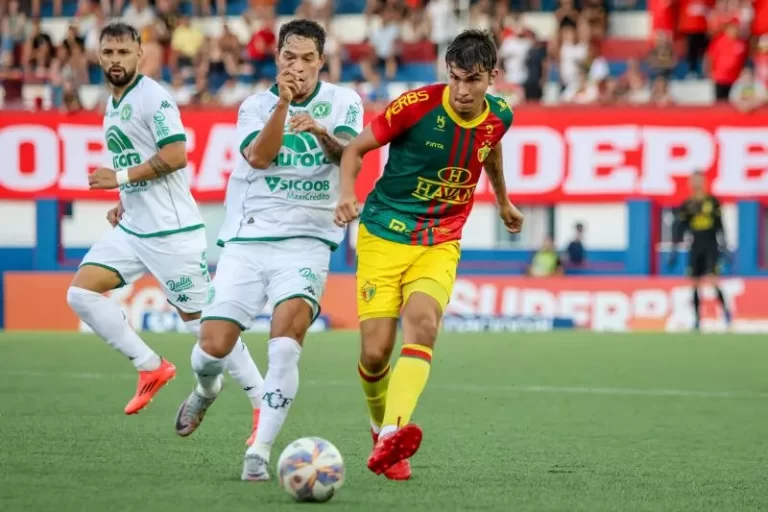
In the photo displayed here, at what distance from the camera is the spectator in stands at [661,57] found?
22906 millimetres

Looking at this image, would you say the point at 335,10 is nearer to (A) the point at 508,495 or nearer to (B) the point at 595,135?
(B) the point at 595,135

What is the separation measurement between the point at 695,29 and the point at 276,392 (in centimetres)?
1788

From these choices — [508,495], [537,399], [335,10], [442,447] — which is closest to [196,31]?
[335,10]

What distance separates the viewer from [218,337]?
7277 mm

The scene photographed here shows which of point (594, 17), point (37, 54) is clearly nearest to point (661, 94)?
point (594, 17)

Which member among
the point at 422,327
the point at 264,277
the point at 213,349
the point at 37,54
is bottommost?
the point at 213,349

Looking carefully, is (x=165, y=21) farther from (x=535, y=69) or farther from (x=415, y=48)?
(x=535, y=69)

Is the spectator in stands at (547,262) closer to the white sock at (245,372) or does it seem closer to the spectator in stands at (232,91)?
the spectator in stands at (232,91)

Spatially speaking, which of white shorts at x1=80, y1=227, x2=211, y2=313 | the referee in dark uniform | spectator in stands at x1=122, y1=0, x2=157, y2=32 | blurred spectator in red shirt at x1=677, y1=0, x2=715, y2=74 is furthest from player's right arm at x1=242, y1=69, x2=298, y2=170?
spectator in stands at x1=122, y1=0, x2=157, y2=32

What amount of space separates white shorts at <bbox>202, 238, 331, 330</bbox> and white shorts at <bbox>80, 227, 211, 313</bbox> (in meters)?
1.73

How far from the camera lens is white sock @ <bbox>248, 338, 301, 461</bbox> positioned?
6.95 metres

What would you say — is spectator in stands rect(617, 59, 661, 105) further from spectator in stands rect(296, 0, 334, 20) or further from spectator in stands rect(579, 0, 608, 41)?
spectator in stands rect(296, 0, 334, 20)

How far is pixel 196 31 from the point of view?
2558 centimetres

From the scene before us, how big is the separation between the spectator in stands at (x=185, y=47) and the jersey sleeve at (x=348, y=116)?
58.6ft
